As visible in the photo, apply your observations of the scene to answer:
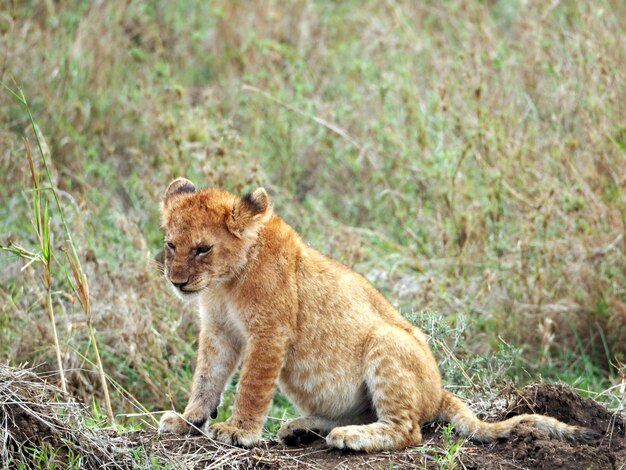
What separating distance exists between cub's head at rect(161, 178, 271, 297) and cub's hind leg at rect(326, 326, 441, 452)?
933mm

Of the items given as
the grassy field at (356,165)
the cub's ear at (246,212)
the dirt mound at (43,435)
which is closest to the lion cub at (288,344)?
the cub's ear at (246,212)

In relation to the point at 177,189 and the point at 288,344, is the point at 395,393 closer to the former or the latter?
the point at 288,344

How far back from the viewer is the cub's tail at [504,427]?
210 inches

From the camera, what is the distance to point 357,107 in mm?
10742

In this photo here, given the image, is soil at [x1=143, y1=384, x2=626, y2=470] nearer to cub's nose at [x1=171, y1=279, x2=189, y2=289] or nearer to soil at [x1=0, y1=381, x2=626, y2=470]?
soil at [x1=0, y1=381, x2=626, y2=470]

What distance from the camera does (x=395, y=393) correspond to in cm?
553

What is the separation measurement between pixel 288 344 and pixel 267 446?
22.4 inches

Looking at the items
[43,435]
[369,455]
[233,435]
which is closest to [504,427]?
[369,455]

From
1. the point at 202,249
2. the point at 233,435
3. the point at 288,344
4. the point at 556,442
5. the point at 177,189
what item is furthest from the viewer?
the point at 177,189

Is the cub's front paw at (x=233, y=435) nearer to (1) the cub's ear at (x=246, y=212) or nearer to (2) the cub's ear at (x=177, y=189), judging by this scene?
(1) the cub's ear at (x=246, y=212)

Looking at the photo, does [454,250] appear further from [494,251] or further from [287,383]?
[287,383]

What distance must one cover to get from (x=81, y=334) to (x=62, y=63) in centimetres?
393

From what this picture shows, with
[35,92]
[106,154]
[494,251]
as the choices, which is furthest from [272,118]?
[494,251]

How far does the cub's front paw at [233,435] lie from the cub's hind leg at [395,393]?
41 centimetres
